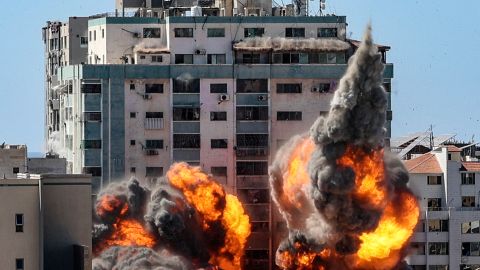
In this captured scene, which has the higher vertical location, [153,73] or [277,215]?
[153,73]

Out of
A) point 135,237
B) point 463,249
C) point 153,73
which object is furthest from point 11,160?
point 463,249

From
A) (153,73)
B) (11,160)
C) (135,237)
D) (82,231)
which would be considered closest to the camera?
(82,231)

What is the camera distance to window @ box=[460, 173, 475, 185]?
134750mm

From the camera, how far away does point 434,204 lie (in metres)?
135

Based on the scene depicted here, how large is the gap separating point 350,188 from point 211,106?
1888 cm

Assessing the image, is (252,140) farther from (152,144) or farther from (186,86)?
(152,144)

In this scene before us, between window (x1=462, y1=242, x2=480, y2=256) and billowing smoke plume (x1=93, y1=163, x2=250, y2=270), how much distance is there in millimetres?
14539

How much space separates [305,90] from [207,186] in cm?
970

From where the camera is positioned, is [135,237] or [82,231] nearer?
[82,231]

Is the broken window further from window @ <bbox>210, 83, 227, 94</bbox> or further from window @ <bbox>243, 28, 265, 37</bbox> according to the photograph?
window @ <bbox>243, 28, 265, 37</bbox>

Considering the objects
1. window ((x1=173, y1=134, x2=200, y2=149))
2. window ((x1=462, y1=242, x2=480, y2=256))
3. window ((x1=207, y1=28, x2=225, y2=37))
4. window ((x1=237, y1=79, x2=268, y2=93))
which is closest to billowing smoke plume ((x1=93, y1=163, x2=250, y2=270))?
window ((x1=173, y1=134, x2=200, y2=149))

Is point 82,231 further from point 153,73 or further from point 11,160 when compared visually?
point 153,73

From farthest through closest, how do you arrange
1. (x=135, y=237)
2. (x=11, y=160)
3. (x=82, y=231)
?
(x=135, y=237) → (x=11, y=160) → (x=82, y=231)

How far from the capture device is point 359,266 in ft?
391
